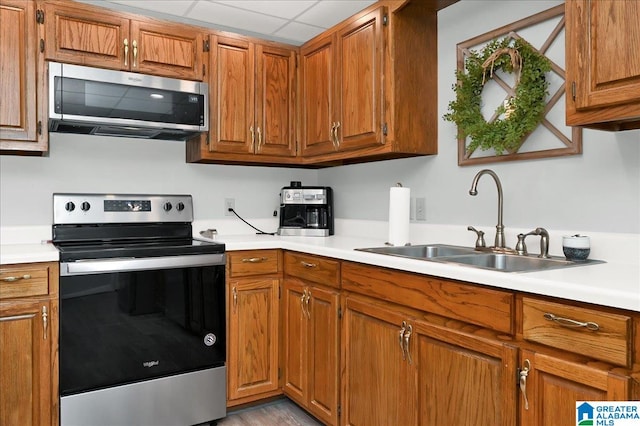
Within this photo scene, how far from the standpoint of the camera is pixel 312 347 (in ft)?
7.78

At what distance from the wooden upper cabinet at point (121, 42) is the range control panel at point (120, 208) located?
75 cm

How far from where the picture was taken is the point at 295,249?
2.50 meters

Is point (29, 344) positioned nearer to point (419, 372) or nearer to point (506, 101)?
point (419, 372)

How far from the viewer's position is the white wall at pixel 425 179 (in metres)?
1.79

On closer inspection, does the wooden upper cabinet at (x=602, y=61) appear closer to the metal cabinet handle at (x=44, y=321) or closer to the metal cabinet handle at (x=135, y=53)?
the metal cabinet handle at (x=135, y=53)

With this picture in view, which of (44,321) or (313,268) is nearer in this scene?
(44,321)

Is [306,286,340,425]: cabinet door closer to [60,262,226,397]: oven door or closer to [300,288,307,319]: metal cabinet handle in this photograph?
[300,288,307,319]: metal cabinet handle

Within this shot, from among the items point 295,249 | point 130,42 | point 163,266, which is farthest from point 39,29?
point 295,249

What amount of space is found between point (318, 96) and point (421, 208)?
37.1 inches

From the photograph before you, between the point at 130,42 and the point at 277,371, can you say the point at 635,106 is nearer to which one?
the point at 277,371

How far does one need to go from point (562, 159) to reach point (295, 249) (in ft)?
4.38

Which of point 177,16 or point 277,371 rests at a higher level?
point 177,16

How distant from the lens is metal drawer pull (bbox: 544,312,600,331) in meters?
1.18

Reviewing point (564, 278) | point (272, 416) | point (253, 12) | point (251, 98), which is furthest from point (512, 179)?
point (253, 12)
